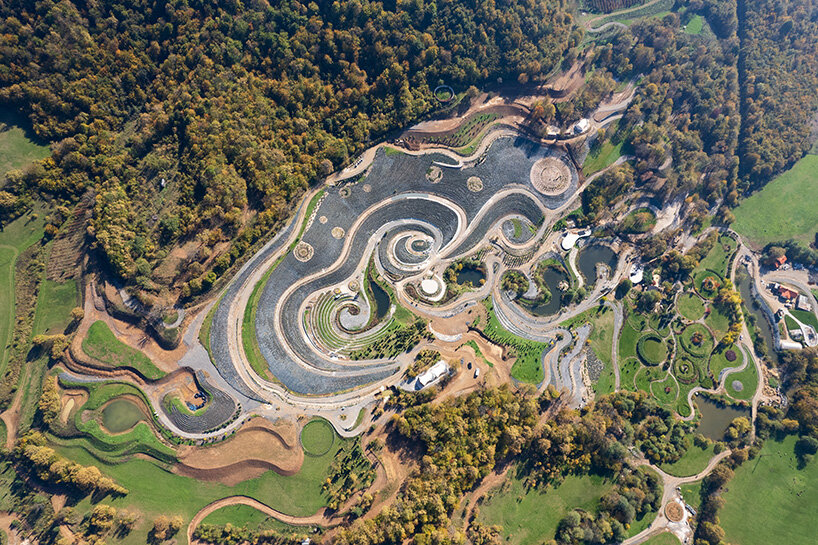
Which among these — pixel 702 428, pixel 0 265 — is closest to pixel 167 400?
pixel 0 265

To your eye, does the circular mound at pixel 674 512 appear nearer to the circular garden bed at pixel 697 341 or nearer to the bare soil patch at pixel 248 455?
the circular garden bed at pixel 697 341

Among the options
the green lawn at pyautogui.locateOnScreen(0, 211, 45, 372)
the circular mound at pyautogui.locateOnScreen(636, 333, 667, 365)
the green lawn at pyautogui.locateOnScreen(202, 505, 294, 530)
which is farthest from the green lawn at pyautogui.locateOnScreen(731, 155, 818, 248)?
the green lawn at pyautogui.locateOnScreen(0, 211, 45, 372)

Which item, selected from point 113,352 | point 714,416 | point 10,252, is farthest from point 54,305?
point 714,416

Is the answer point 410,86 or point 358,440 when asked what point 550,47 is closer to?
point 410,86

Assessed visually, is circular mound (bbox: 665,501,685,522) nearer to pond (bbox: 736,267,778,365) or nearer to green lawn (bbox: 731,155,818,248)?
pond (bbox: 736,267,778,365)

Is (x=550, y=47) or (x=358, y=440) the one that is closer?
(x=358, y=440)
